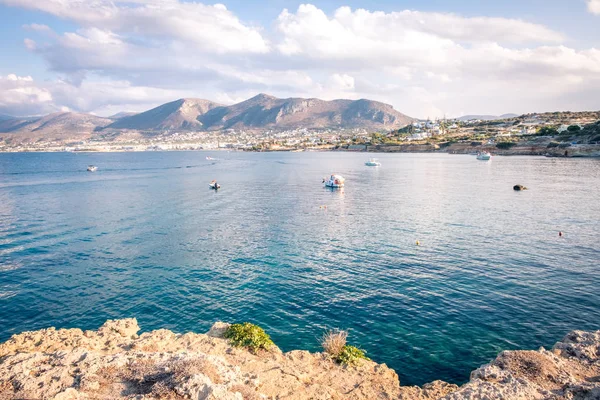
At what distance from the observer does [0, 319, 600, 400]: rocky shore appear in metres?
12.2

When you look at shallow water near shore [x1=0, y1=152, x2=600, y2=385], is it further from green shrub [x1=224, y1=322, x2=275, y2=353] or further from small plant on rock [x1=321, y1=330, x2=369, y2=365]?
green shrub [x1=224, y1=322, x2=275, y2=353]

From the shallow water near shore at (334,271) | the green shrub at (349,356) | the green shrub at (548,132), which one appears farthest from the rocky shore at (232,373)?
the green shrub at (548,132)

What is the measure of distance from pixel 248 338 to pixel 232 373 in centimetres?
373

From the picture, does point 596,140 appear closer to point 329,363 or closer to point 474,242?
point 474,242

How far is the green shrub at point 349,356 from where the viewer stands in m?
16.7

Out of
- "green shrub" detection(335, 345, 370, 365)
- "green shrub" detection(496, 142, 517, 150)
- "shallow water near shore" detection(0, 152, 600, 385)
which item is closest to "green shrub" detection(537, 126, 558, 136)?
"green shrub" detection(496, 142, 517, 150)

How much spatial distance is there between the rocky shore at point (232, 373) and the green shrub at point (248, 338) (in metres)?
0.34

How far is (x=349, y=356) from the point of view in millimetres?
16953

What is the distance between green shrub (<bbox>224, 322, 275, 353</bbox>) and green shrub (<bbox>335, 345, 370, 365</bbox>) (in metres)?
3.50

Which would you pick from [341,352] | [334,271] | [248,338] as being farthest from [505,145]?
[248,338]

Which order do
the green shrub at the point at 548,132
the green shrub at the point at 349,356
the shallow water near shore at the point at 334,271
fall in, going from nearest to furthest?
1. the green shrub at the point at 349,356
2. the shallow water near shore at the point at 334,271
3. the green shrub at the point at 548,132

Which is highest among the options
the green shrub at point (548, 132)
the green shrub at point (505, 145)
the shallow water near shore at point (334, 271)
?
the green shrub at point (548, 132)

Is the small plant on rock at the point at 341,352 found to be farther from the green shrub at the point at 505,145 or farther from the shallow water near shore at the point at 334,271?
the green shrub at the point at 505,145

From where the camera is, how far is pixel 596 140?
474 ft
